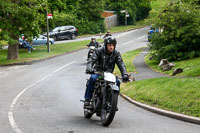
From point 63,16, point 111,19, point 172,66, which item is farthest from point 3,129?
point 111,19

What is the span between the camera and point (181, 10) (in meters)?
25.4

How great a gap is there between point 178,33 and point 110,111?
52.9 ft

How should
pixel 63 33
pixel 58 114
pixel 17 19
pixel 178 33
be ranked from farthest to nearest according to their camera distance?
pixel 63 33 → pixel 17 19 → pixel 178 33 → pixel 58 114

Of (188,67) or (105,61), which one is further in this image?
Answer: (188,67)

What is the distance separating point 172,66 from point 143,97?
953 cm

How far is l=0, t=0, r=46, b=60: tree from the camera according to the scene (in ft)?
100

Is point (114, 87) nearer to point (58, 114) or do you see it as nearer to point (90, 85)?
point (90, 85)

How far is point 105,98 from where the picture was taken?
9.34 meters

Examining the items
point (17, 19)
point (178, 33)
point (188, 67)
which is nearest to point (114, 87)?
point (188, 67)

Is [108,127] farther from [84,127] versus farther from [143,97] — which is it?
[143,97]

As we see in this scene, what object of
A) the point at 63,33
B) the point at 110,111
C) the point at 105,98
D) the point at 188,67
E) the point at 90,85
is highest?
the point at 63,33

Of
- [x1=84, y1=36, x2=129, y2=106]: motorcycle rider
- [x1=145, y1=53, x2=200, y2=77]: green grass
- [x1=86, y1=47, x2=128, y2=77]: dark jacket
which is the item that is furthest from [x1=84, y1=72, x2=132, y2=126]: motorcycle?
[x1=145, y1=53, x2=200, y2=77]: green grass

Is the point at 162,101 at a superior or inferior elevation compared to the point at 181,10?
inferior

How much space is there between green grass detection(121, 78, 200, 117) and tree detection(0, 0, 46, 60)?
1696 cm
